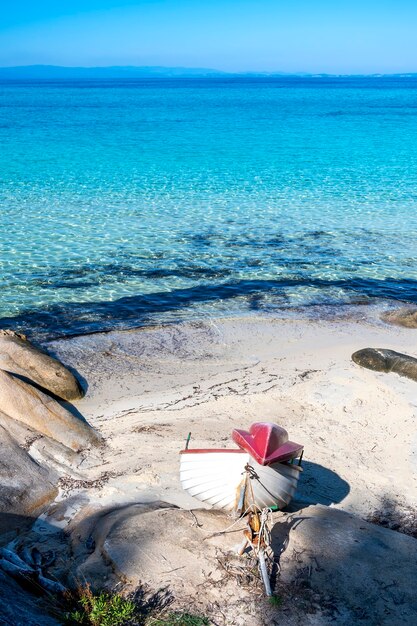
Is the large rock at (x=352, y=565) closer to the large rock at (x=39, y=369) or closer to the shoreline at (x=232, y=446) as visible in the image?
the shoreline at (x=232, y=446)

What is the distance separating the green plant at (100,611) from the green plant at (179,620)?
247 millimetres

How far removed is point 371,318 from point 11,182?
862 inches

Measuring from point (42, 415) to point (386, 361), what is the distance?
7.03 meters

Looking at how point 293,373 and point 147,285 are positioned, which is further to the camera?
point 147,285

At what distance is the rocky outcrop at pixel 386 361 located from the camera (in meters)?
13.5

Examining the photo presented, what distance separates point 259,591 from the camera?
692 centimetres

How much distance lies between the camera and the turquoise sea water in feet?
59.3

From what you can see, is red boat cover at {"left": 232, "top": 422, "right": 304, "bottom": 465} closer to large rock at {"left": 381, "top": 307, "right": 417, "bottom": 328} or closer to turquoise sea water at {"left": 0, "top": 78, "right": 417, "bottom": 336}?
turquoise sea water at {"left": 0, "top": 78, "right": 417, "bottom": 336}

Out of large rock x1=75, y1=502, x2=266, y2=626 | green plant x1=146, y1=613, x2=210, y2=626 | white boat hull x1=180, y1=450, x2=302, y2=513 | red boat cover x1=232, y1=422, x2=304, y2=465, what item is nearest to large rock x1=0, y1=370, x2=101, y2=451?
large rock x1=75, y1=502, x2=266, y2=626

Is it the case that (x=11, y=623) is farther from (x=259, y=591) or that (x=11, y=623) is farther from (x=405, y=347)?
(x=405, y=347)

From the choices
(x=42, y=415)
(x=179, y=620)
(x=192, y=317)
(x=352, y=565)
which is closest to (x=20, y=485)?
(x=42, y=415)

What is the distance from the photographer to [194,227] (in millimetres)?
24797

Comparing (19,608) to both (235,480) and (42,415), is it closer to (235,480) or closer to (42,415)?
(235,480)

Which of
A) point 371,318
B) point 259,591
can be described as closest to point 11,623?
point 259,591
